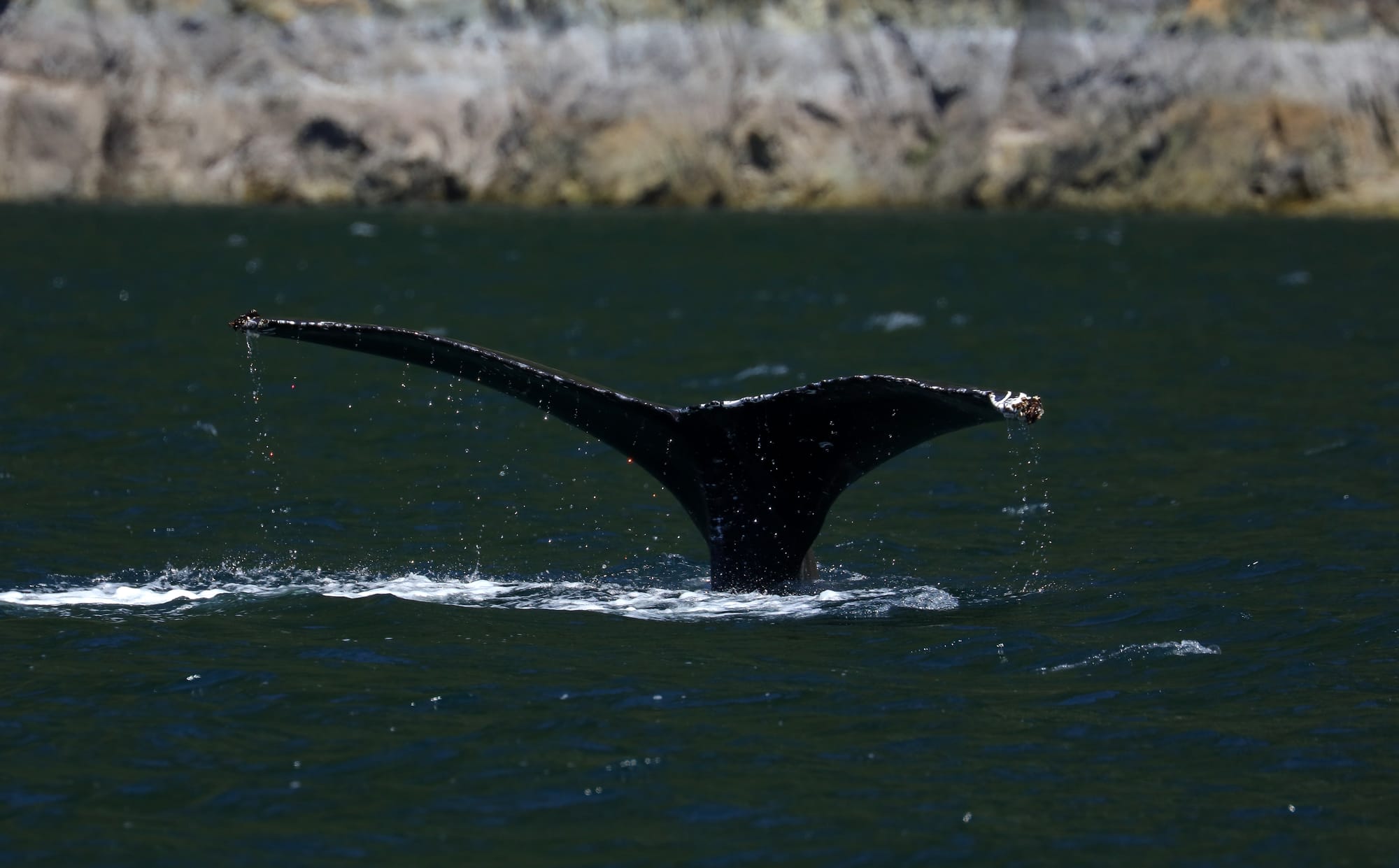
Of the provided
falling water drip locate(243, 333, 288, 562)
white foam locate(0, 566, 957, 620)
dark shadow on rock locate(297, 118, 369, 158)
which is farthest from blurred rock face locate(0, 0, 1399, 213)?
white foam locate(0, 566, 957, 620)

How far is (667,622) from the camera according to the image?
1102 centimetres

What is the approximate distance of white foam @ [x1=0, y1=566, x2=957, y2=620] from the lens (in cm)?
1134

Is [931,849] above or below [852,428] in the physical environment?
below

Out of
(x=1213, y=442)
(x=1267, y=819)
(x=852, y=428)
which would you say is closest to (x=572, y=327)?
(x=1213, y=442)

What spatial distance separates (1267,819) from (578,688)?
3400 millimetres

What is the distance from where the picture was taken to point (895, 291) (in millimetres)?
35938

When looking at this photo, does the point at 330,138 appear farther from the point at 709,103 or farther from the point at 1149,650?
the point at 1149,650

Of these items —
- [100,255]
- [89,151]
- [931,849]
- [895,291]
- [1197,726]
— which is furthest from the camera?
[89,151]

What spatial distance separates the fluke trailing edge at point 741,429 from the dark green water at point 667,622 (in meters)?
0.62

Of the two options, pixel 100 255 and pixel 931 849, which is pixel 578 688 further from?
pixel 100 255

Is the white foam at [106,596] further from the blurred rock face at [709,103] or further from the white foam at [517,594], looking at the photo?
the blurred rock face at [709,103]

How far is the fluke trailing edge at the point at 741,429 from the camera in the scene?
9.68 metres

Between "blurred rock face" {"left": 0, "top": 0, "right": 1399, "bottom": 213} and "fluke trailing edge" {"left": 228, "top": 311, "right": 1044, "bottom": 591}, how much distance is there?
56.0 metres

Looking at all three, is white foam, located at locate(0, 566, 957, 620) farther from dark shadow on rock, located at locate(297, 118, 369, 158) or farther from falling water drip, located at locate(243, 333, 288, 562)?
dark shadow on rock, located at locate(297, 118, 369, 158)
